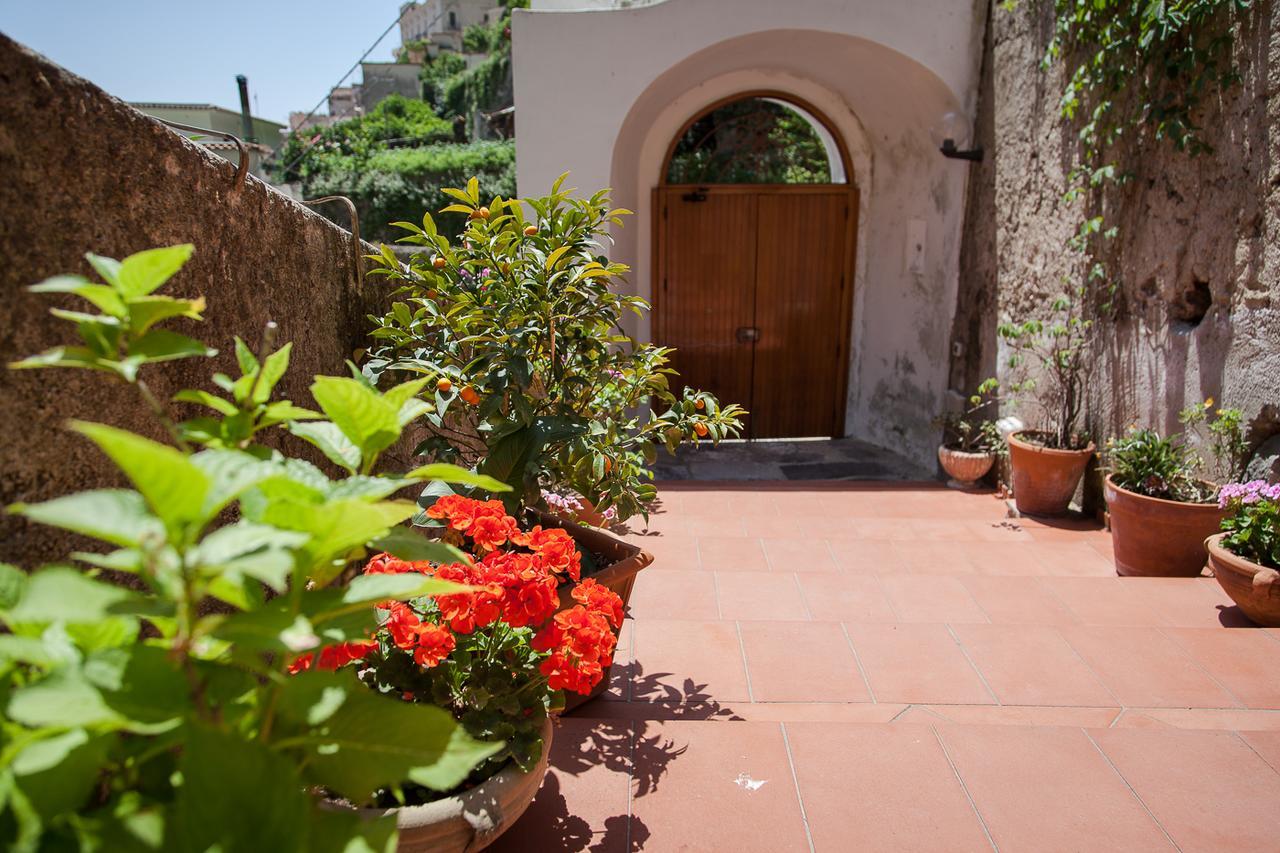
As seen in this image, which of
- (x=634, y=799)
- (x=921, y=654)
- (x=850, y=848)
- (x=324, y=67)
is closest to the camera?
(x=850, y=848)

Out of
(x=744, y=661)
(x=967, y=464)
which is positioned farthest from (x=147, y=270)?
(x=967, y=464)

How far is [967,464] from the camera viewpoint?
4555mm

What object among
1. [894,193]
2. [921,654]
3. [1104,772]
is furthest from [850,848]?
[894,193]

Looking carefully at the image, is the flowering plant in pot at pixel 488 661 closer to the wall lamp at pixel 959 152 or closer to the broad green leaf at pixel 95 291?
the broad green leaf at pixel 95 291

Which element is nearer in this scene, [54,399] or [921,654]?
[54,399]

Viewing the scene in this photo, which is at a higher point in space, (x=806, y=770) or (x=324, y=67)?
(x=324, y=67)

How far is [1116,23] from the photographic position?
3.32 metres

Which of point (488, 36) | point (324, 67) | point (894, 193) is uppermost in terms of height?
point (488, 36)

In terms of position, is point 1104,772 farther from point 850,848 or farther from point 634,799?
point 634,799

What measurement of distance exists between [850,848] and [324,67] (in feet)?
93.9

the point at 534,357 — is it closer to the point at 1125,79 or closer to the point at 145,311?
the point at 145,311

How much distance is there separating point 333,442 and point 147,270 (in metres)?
0.23

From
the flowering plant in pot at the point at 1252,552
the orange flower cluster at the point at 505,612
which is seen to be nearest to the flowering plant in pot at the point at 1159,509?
the flowering plant in pot at the point at 1252,552

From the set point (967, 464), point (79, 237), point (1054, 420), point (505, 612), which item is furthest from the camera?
point (967, 464)
